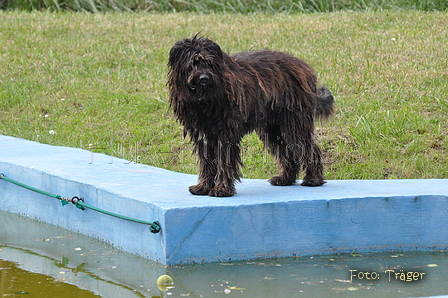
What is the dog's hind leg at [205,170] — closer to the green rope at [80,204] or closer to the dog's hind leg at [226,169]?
the dog's hind leg at [226,169]

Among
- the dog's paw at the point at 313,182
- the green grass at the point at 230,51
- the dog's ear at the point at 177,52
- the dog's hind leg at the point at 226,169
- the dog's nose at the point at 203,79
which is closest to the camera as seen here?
the dog's nose at the point at 203,79

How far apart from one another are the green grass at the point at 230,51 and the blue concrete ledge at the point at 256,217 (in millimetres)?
1143

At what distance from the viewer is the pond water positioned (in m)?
4.58

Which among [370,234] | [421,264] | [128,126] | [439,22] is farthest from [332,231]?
[439,22]

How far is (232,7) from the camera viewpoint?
16.9 meters

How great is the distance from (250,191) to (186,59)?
4.70ft

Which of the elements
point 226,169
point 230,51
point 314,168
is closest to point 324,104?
point 314,168

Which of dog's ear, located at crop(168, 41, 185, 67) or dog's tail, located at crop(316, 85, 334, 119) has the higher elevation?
dog's ear, located at crop(168, 41, 185, 67)

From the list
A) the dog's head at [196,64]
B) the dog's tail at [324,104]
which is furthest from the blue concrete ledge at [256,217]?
the dog's head at [196,64]

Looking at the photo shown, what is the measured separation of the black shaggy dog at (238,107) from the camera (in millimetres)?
4980

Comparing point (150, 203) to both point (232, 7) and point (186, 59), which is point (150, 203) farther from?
point (232, 7)

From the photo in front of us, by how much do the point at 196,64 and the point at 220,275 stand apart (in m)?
1.59

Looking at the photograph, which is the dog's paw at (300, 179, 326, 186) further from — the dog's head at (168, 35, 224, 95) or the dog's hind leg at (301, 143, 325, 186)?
the dog's head at (168, 35, 224, 95)

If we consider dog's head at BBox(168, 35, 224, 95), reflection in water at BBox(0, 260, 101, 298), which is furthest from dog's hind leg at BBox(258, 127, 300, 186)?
reflection in water at BBox(0, 260, 101, 298)
